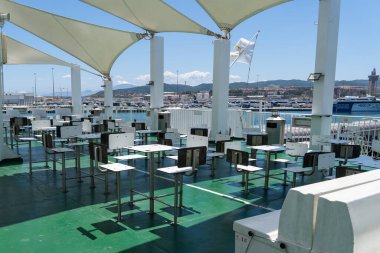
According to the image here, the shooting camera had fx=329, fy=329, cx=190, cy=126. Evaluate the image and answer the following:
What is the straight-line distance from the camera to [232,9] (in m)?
10.5

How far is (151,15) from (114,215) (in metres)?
8.47

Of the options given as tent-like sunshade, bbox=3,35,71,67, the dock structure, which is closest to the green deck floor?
the dock structure

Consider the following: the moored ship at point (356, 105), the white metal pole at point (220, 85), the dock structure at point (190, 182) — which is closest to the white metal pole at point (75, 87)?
the dock structure at point (190, 182)

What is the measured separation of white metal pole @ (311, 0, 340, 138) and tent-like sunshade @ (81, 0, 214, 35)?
4.01 meters

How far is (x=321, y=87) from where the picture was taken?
28.7ft

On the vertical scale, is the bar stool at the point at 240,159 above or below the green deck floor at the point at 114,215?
above

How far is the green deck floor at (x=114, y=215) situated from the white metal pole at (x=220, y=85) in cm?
468

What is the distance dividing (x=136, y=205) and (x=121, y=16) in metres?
8.66

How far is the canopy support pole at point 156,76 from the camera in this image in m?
13.0

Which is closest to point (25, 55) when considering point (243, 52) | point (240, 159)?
point (243, 52)

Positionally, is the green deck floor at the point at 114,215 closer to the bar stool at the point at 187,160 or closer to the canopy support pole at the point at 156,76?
the bar stool at the point at 187,160

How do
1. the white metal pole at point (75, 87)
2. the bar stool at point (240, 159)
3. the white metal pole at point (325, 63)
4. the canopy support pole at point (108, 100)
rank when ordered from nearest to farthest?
the bar stool at point (240, 159) < the white metal pole at point (325, 63) < the canopy support pole at point (108, 100) < the white metal pole at point (75, 87)

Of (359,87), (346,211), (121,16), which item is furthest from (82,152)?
(359,87)

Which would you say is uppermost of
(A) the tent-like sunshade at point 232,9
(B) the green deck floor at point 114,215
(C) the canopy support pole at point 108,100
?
(A) the tent-like sunshade at point 232,9
